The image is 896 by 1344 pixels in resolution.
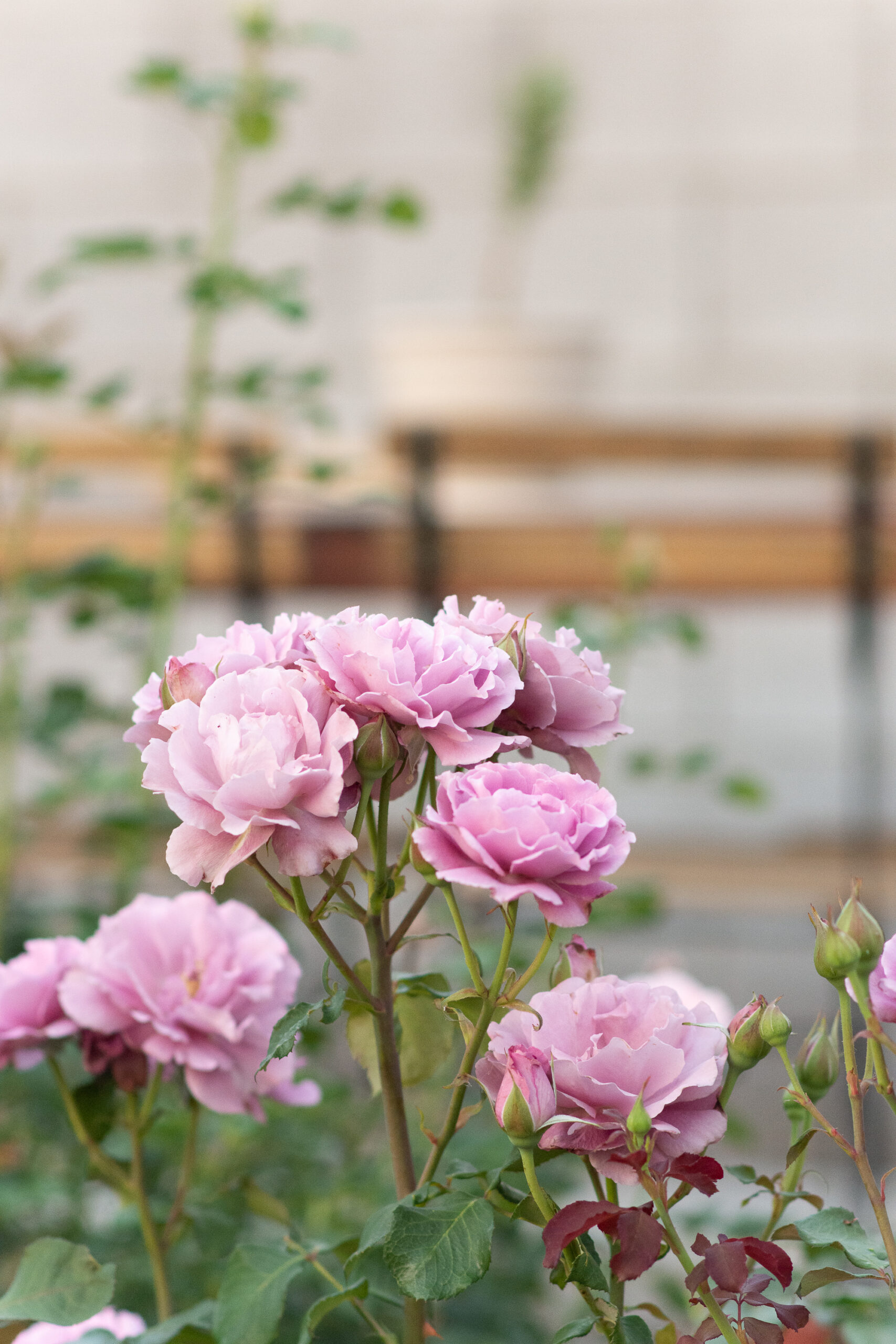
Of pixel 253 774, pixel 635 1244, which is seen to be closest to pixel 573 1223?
pixel 635 1244

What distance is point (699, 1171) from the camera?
31cm

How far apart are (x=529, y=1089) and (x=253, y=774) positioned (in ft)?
0.31

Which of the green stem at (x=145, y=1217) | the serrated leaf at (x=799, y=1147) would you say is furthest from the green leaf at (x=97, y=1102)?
the serrated leaf at (x=799, y=1147)

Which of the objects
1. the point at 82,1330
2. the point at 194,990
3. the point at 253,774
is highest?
the point at 253,774

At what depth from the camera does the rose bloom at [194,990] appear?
15.8 inches

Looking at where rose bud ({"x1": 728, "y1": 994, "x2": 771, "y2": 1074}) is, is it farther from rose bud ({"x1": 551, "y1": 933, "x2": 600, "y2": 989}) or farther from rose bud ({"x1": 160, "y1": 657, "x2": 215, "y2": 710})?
rose bud ({"x1": 160, "y1": 657, "x2": 215, "y2": 710})

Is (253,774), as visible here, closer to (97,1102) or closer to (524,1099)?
(524,1099)

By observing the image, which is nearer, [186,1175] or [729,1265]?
[729,1265]

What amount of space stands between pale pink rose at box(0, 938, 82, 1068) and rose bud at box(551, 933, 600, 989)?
16 cm

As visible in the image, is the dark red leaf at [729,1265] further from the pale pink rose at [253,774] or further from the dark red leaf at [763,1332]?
the pale pink rose at [253,774]

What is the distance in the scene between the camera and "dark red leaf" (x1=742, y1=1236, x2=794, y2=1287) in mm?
311

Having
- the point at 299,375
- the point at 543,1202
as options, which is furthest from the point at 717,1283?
the point at 299,375

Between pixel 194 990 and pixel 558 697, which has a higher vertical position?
pixel 558 697

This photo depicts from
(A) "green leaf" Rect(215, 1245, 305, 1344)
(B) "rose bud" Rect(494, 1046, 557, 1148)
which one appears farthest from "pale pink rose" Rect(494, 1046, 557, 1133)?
(A) "green leaf" Rect(215, 1245, 305, 1344)
